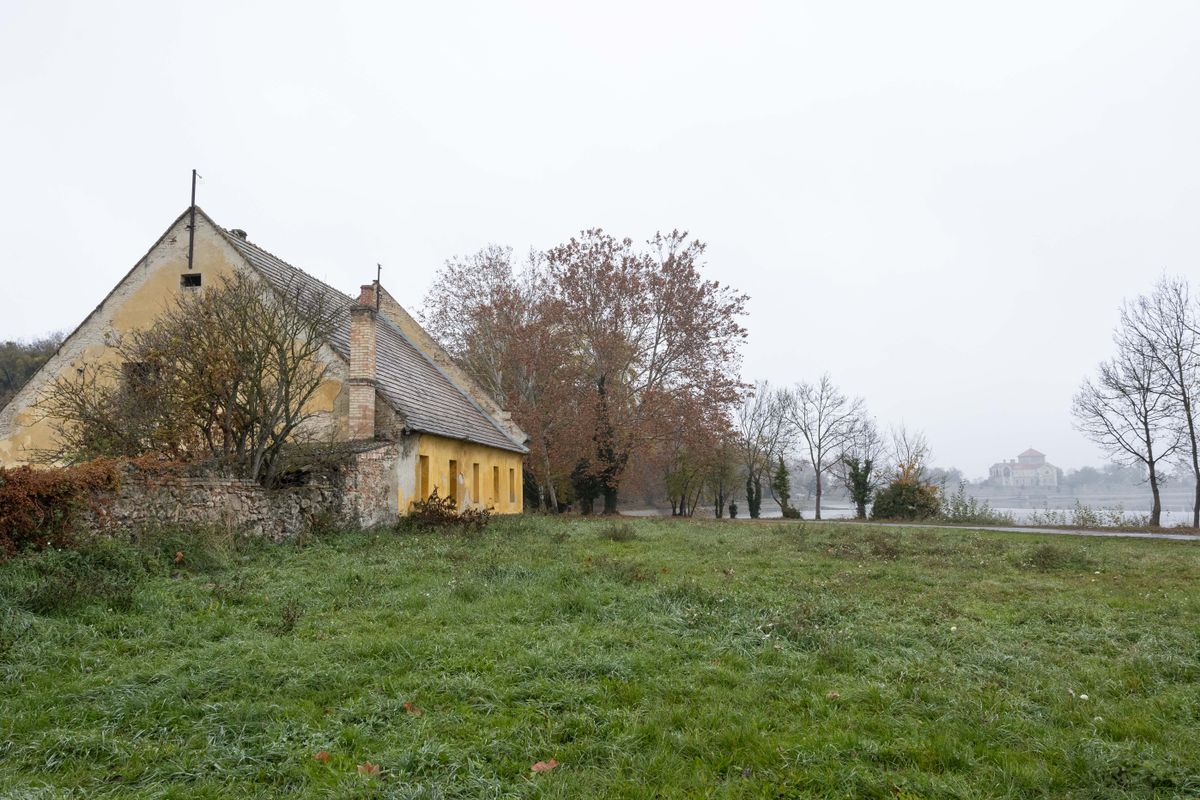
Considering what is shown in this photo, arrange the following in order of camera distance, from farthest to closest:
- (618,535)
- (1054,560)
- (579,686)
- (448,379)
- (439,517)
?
(448,379)
(618,535)
(439,517)
(1054,560)
(579,686)

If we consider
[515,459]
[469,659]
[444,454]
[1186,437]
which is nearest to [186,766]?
[469,659]

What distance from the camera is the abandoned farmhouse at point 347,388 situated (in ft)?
55.8

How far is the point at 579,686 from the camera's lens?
5.24 meters

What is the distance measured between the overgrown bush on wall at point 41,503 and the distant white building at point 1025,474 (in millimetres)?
126252

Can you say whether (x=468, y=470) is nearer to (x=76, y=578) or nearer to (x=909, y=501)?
(x=76, y=578)

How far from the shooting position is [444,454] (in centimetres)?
2041

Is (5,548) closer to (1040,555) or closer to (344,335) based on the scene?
(344,335)

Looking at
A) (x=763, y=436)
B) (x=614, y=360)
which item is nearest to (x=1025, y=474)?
(x=763, y=436)

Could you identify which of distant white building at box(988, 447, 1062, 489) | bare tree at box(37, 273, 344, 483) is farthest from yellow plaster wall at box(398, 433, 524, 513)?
distant white building at box(988, 447, 1062, 489)

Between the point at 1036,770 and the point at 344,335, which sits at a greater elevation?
the point at 344,335

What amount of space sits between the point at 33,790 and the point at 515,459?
25.0 metres

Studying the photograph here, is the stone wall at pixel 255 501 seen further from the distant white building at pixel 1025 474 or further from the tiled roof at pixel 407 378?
the distant white building at pixel 1025 474

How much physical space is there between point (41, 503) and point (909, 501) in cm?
3592

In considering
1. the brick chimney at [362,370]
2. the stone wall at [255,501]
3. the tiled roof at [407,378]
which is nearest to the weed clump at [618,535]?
the stone wall at [255,501]
